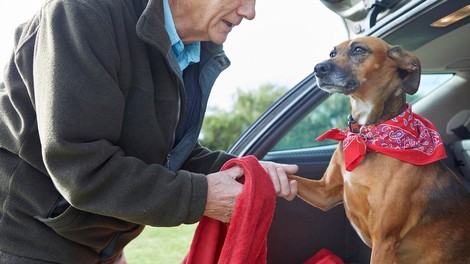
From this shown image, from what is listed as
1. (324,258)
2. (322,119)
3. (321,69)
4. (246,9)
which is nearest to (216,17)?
(246,9)

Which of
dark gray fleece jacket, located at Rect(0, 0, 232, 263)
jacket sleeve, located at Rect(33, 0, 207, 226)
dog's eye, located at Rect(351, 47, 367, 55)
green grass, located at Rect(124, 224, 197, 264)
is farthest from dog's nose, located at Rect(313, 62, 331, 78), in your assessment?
green grass, located at Rect(124, 224, 197, 264)

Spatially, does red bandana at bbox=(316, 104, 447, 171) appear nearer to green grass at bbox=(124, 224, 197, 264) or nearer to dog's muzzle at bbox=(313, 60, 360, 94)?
dog's muzzle at bbox=(313, 60, 360, 94)

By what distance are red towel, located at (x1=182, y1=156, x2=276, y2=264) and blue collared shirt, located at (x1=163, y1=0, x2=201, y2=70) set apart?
1.42 ft

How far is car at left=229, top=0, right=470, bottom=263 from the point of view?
2.04 m

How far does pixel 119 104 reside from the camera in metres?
1.25

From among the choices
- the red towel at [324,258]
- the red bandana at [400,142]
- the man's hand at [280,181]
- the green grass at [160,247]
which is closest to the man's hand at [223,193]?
the man's hand at [280,181]

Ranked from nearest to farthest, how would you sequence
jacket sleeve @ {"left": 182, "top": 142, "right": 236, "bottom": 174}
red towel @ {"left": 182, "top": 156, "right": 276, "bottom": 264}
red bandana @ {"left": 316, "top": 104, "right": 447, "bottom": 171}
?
red towel @ {"left": 182, "top": 156, "right": 276, "bottom": 264}
jacket sleeve @ {"left": 182, "top": 142, "right": 236, "bottom": 174}
red bandana @ {"left": 316, "top": 104, "right": 447, "bottom": 171}

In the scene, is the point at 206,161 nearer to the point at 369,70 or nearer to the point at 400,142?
the point at 400,142

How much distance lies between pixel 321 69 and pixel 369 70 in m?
0.27

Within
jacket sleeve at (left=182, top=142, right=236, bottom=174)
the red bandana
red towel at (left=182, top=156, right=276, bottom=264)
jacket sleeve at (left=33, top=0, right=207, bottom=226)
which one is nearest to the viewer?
jacket sleeve at (left=33, top=0, right=207, bottom=226)

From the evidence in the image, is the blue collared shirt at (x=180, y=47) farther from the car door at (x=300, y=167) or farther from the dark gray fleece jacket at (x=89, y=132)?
the car door at (x=300, y=167)

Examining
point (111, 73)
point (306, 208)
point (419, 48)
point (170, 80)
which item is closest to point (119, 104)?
point (111, 73)

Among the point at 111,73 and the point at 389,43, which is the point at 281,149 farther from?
the point at 111,73

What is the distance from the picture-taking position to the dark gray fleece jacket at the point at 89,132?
1163 mm
